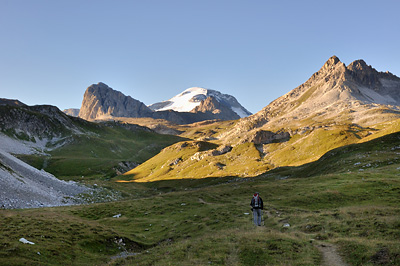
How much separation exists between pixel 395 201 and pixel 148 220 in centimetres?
3902

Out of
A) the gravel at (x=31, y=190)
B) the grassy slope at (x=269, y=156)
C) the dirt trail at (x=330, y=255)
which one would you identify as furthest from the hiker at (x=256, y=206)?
the grassy slope at (x=269, y=156)

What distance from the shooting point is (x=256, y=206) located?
3569cm

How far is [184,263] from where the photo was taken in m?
22.6

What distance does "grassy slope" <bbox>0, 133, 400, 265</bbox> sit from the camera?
2414 centimetres

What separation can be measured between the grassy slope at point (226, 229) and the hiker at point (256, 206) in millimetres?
1422

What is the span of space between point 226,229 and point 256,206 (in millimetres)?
5155

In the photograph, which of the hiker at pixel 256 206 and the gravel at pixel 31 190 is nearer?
the hiker at pixel 256 206

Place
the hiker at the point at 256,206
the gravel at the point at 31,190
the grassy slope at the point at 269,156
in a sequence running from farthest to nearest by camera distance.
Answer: the grassy slope at the point at 269,156, the gravel at the point at 31,190, the hiker at the point at 256,206

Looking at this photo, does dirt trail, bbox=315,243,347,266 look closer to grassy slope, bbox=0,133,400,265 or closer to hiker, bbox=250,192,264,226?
grassy slope, bbox=0,133,400,265

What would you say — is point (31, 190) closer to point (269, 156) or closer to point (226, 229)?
point (226, 229)

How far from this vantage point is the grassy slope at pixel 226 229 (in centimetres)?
2414

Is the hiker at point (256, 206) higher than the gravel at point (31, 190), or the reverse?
the hiker at point (256, 206)

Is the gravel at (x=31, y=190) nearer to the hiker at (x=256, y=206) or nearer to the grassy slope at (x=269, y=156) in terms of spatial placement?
Answer: the hiker at (x=256, y=206)

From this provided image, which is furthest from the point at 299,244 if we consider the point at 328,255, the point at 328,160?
the point at 328,160
